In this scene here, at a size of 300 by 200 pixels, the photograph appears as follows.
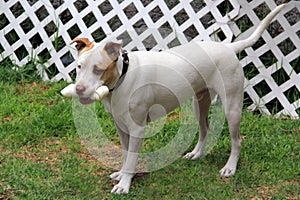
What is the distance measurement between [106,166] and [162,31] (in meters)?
1.54

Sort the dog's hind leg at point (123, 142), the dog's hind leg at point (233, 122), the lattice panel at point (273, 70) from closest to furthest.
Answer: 1. the dog's hind leg at point (123, 142)
2. the dog's hind leg at point (233, 122)
3. the lattice panel at point (273, 70)

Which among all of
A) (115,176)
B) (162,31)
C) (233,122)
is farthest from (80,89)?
(162,31)

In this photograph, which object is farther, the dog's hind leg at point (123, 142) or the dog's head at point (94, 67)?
the dog's hind leg at point (123, 142)

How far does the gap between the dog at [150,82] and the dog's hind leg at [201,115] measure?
0.01 m

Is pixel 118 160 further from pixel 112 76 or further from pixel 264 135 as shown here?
pixel 264 135

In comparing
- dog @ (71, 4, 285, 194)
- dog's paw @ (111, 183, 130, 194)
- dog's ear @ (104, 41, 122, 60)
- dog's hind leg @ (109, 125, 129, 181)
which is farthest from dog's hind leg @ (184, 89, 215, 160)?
dog's ear @ (104, 41, 122, 60)

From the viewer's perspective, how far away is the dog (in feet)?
11.3

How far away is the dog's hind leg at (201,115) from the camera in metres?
4.15

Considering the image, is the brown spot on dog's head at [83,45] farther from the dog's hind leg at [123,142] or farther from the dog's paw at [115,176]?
the dog's paw at [115,176]

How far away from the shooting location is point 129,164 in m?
3.83

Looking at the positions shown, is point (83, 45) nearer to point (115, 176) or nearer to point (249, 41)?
point (115, 176)

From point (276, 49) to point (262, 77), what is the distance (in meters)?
0.26

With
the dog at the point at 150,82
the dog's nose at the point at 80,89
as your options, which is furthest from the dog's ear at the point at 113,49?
the dog's nose at the point at 80,89

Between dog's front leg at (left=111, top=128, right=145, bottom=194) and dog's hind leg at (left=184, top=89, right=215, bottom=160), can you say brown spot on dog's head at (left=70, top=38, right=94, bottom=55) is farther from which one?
dog's hind leg at (left=184, top=89, right=215, bottom=160)
